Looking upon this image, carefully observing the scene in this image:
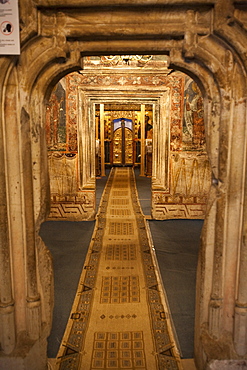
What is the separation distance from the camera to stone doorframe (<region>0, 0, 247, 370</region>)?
88.7 inches

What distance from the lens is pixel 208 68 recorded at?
2.34 meters

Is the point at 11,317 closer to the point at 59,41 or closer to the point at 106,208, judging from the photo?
the point at 59,41

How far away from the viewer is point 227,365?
2473mm

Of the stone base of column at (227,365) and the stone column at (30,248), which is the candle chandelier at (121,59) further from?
A: the stone base of column at (227,365)

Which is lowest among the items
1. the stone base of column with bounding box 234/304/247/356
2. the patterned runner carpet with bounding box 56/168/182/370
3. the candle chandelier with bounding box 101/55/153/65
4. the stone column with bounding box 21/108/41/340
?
the patterned runner carpet with bounding box 56/168/182/370

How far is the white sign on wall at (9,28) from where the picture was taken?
2.17 meters

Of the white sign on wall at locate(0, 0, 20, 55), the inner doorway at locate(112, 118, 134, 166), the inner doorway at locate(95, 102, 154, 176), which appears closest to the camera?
the white sign on wall at locate(0, 0, 20, 55)

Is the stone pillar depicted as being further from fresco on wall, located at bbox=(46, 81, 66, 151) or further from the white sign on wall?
fresco on wall, located at bbox=(46, 81, 66, 151)

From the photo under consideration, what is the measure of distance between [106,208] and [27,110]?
20.9ft

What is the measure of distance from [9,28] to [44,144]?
0.90 metres

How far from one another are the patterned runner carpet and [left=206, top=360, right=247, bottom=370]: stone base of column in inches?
20.8

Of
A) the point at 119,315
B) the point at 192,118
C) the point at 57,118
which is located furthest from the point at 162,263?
the point at 57,118

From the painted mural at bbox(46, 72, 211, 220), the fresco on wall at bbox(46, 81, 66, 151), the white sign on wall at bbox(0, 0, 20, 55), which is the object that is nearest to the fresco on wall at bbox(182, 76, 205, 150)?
the painted mural at bbox(46, 72, 211, 220)

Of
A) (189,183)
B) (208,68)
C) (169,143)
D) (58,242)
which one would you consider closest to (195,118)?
(169,143)
